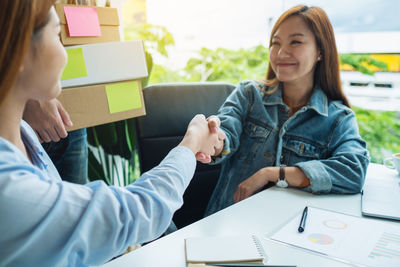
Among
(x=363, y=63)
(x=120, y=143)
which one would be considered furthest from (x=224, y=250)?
(x=363, y=63)

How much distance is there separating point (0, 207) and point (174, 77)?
236 cm

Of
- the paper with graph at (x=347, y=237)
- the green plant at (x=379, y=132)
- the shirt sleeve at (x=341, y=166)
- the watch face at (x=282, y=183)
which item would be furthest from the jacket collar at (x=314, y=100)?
the green plant at (x=379, y=132)

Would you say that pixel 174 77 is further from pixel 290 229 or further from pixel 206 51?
pixel 290 229

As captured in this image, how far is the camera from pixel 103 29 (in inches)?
57.6

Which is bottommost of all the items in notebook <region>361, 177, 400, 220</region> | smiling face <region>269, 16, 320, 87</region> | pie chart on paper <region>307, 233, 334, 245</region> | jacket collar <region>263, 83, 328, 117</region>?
notebook <region>361, 177, 400, 220</region>

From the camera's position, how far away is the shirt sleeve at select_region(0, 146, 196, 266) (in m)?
0.49

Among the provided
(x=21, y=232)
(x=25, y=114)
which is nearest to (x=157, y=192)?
(x=21, y=232)

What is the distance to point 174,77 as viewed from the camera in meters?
2.78

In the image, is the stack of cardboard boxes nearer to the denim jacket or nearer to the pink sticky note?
the pink sticky note

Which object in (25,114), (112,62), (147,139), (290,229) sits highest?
(112,62)

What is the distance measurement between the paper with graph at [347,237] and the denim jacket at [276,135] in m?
0.31

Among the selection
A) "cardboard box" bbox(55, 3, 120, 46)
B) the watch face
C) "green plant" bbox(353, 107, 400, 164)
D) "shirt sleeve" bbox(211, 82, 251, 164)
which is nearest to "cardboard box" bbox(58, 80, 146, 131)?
"cardboard box" bbox(55, 3, 120, 46)

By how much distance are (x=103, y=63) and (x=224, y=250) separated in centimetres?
98

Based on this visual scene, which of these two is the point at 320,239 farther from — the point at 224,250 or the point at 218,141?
the point at 218,141
